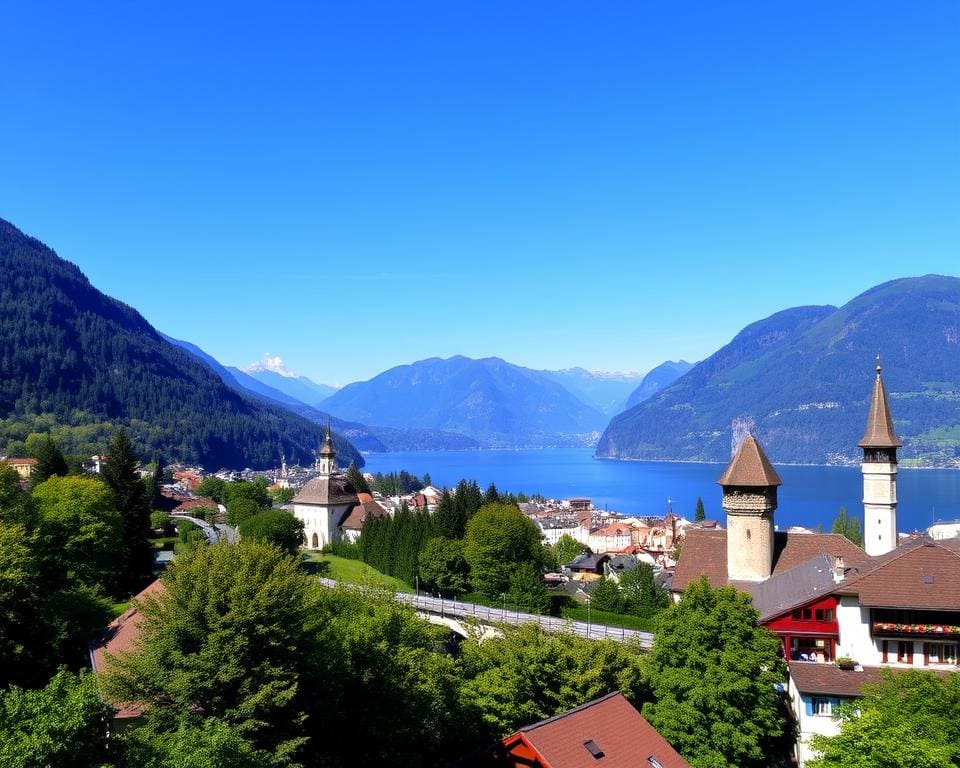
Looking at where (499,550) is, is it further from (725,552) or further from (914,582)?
(914,582)

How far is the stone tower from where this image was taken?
3950 cm

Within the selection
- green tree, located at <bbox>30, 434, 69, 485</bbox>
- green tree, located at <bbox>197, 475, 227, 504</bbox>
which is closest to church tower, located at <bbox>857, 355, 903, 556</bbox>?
green tree, located at <bbox>30, 434, 69, 485</bbox>

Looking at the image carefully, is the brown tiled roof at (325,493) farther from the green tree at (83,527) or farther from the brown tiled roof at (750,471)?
the brown tiled roof at (750,471)

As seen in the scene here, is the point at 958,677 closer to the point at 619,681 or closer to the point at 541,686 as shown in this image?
the point at 619,681

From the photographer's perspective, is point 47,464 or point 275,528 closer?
point 47,464

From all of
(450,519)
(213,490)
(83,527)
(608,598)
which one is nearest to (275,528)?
(450,519)

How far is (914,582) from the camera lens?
29.5 meters

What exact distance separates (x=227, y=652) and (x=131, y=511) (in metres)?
36.2

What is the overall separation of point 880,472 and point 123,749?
4293 cm

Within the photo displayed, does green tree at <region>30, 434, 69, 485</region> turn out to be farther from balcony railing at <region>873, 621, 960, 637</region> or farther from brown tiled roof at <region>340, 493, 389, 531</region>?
balcony railing at <region>873, 621, 960, 637</region>

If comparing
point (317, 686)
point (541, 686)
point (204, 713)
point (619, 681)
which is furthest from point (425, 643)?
point (204, 713)

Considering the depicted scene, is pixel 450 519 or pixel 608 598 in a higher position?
pixel 450 519

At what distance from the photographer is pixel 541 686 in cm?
2653

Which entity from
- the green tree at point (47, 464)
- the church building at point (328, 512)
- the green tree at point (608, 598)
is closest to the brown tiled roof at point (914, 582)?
the green tree at point (608, 598)
